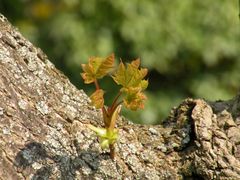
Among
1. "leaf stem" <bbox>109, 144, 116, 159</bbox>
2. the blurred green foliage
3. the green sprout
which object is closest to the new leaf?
the green sprout

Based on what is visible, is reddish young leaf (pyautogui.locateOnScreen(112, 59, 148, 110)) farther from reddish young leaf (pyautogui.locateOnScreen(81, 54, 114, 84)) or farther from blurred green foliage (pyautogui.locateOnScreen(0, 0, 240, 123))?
blurred green foliage (pyautogui.locateOnScreen(0, 0, 240, 123))

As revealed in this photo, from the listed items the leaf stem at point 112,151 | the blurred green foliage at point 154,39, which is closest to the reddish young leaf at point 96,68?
the leaf stem at point 112,151

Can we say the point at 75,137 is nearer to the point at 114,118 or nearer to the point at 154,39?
the point at 114,118

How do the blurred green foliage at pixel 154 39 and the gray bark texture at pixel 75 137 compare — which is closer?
the gray bark texture at pixel 75 137

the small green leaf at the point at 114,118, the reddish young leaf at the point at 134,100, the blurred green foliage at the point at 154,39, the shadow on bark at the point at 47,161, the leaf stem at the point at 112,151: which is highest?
the blurred green foliage at the point at 154,39

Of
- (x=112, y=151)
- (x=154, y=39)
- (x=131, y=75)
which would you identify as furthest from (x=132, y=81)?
(x=154, y=39)

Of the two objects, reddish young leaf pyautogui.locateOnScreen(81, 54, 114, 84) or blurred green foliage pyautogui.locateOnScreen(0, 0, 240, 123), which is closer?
reddish young leaf pyautogui.locateOnScreen(81, 54, 114, 84)

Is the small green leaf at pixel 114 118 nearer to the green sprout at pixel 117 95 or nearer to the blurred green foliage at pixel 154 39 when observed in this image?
the green sprout at pixel 117 95
